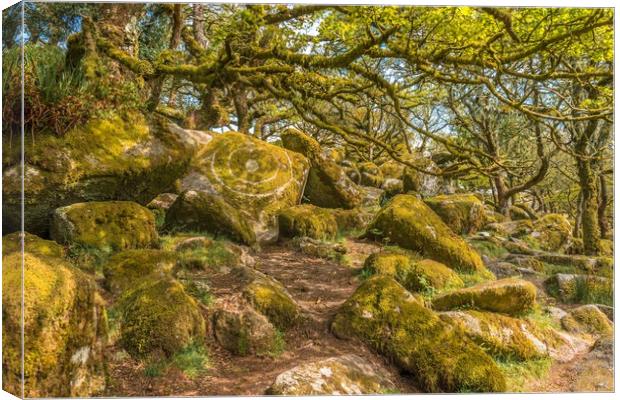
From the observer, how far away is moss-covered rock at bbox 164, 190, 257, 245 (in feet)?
18.5

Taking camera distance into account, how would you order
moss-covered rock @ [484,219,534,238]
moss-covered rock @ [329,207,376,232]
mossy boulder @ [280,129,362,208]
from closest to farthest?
1. moss-covered rock @ [329,207,376,232]
2. moss-covered rock @ [484,219,534,238]
3. mossy boulder @ [280,129,362,208]

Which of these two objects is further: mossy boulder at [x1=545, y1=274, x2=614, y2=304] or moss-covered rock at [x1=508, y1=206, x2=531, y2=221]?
moss-covered rock at [x1=508, y1=206, x2=531, y2=221]

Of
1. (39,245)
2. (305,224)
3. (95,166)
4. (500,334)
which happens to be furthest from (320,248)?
(39,245)

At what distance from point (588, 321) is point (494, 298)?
44.4 inches

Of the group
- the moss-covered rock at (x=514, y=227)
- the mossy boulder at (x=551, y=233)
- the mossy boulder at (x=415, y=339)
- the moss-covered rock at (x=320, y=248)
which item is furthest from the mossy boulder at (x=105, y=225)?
the mossy boulder at (x=551, y=233)

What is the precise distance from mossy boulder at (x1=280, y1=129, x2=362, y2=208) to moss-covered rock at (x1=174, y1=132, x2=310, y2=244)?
909 mm

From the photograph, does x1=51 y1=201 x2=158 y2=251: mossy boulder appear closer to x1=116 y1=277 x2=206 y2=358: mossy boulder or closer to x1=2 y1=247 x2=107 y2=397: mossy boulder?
x1=116 y1=277 x2=206 y2=358: mossy boulder

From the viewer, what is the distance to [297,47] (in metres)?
5.61

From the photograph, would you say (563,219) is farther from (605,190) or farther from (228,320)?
(228,320)

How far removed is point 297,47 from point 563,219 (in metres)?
5.22

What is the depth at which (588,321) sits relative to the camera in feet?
15.7

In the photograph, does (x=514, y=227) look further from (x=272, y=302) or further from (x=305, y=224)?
(x=272, y=302)

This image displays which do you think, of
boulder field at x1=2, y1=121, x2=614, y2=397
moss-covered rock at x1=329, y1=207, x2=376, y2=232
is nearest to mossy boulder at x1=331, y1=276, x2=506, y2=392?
boulder field at x1=2, y1=121, x2=614, y2=397

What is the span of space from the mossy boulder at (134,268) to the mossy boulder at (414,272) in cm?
235
